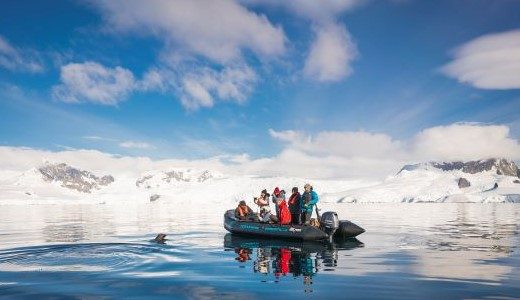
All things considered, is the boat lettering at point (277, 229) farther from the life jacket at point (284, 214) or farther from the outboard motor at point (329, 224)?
the outboard motor at point (329, 224)

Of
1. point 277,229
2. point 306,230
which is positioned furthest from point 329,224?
point 277,229

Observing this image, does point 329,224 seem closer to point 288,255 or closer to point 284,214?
point 284,214

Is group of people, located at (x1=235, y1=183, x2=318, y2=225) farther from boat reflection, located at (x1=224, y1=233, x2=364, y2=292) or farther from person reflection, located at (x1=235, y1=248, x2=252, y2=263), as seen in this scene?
person reflection, located at (x1=235, y1=248, x2=252, y2=263)

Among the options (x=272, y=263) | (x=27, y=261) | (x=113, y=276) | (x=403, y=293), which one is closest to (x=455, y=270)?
(x=403, y=293)

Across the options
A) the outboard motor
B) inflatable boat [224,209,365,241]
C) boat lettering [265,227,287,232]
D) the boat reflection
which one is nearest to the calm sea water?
the boat reflection

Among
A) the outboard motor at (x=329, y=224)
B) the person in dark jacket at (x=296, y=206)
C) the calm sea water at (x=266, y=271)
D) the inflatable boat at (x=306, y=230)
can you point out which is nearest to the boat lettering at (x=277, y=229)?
the inflatable boat at (x=306, y=230)

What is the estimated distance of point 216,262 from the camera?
19156mm

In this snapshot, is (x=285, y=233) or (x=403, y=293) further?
(x=285, y=233)

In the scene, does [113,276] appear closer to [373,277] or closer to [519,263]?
[373,277]

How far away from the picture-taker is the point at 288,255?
20969mm

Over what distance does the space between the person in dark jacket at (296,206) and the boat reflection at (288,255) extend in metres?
1.93

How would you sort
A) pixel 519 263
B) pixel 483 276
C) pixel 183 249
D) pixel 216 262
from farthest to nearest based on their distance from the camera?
pixel 183 249 < pixel 216 262 < pixel 519 263 < pixel 483 276

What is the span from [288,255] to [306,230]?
17.5 feet

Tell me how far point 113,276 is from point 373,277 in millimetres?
8220
